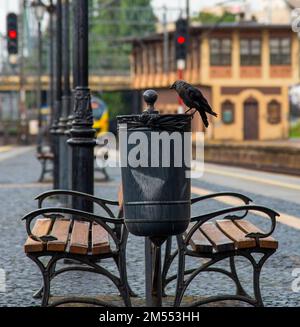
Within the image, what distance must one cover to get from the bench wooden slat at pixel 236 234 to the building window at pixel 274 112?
64416 millimetres

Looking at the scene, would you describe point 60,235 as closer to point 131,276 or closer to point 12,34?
point 131,276

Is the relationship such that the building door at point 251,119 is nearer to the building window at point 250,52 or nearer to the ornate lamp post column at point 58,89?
the building window at point 250,52

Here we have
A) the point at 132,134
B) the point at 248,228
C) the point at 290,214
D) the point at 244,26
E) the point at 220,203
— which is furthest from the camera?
the point at 244,26

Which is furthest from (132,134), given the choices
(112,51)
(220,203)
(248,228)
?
(112,51)

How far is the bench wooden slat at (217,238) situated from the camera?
21.1 feet

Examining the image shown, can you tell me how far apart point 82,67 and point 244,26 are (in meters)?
61.4

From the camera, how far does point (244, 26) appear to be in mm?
69812

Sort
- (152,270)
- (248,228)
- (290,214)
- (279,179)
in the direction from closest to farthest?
(152,270) → (248,228) → (290,214) → (279,179)

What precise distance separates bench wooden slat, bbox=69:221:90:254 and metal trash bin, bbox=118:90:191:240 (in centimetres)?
44

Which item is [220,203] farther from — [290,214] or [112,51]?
[112,51]

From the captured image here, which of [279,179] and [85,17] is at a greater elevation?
[85,17]

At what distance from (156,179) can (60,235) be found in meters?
1.13

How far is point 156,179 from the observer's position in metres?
5.88

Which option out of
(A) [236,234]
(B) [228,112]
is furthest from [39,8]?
(B) [228,112]
